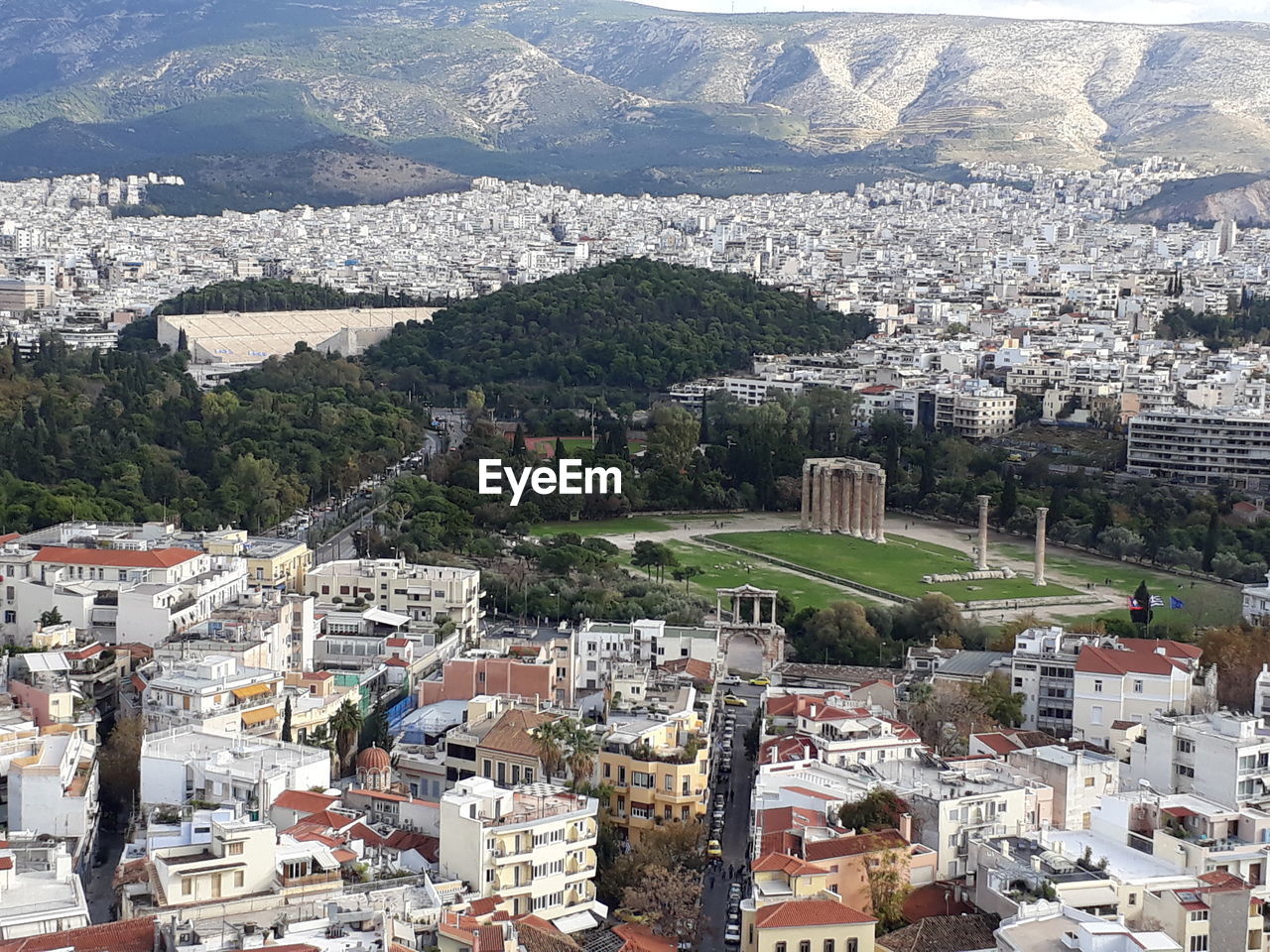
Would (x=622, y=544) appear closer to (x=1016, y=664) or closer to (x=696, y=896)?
(x=1016, y=664)

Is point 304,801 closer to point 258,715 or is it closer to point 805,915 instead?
point 258,715

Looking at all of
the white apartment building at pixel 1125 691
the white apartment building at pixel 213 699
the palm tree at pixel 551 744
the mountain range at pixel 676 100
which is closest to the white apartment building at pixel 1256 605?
the white apartment building at pixel 1125 691

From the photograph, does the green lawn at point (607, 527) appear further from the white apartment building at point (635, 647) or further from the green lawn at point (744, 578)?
the white apartment building at point (635, 647)

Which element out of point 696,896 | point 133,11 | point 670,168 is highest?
point 133,11

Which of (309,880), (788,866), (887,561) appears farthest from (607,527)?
(309,880)

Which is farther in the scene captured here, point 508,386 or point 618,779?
point 508,386

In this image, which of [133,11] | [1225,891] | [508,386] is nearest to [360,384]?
[508,386]
